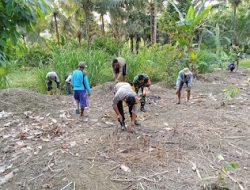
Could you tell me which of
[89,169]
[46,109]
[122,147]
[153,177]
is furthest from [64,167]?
[46,109]

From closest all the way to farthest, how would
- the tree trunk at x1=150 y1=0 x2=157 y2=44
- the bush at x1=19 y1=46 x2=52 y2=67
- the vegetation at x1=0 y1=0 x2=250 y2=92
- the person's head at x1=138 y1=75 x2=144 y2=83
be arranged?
the vegetation at x1=0 y1=0 x2=250 y2=92
the person's head at x1=138 y1=75 x2=144 y2=83
the tree trunk at x1=150 y1=0 x2=157 y2=44
the bush at x1=19 y1=46 x2=52 y2=67

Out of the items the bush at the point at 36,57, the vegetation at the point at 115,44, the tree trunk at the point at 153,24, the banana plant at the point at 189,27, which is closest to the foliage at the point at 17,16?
the vegetation at the point at 115,44

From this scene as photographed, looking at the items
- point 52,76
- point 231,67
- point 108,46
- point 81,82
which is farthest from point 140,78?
point 108,46

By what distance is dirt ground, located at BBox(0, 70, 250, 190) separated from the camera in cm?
342

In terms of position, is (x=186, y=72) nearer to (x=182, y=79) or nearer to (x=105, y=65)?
(x=182, y=79)

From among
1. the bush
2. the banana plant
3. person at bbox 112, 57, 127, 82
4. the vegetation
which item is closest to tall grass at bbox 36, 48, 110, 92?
the vegetation

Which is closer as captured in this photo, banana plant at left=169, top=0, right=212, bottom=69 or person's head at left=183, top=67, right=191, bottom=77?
person's head at left=183, top=67, right=191, bottom=77

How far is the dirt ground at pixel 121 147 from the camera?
11.2ft

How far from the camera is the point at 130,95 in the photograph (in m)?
4.52

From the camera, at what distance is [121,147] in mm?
4227

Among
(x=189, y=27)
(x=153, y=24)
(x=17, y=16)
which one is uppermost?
(x=153, y=24)

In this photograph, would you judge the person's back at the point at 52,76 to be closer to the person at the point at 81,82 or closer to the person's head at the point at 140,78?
the person at the point at 81,82

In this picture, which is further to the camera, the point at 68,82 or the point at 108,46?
the point at 108,46

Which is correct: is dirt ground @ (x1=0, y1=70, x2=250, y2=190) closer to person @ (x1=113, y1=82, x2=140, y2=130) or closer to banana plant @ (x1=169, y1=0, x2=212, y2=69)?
person @ (x1=113, y1=82, x2=140, y2=130)
